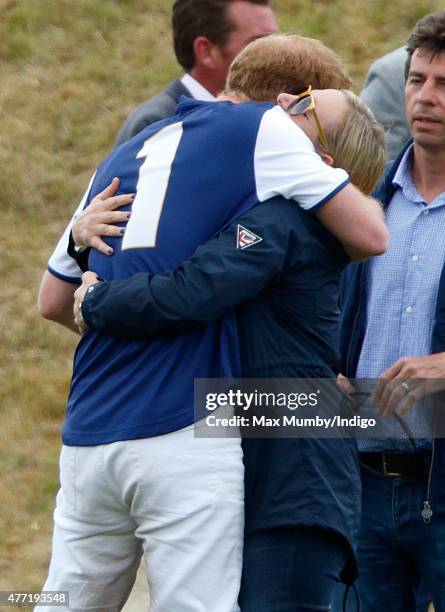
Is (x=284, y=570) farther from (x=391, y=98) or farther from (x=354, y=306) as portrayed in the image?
(x=391, y=98)

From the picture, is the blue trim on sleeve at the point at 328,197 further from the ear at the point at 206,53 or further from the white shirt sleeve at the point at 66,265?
the ear at the point at 206,53

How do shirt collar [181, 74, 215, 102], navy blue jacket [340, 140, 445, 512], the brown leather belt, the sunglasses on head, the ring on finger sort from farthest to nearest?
shirt collar [181, 74, 215, 102]
navy blue jacket [340, 140, 445, 512]
the brown leather belt
the ring on finger
the sunglasses on head

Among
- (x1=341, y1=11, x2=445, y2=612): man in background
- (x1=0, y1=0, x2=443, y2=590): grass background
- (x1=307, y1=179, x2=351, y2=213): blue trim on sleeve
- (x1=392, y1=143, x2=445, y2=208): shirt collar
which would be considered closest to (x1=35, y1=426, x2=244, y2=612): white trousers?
(x1=307, y1=179, x2=351, y2=213): blue trim on sleeve

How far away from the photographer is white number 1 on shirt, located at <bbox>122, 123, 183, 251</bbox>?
2896 millimetres

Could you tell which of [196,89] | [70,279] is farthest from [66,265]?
[196,89]

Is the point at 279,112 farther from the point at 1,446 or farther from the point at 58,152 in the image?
the point at 58,152

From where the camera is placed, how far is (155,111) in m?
4.59

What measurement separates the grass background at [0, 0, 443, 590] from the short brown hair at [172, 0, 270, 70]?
2.29 m

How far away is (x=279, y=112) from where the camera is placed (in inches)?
115

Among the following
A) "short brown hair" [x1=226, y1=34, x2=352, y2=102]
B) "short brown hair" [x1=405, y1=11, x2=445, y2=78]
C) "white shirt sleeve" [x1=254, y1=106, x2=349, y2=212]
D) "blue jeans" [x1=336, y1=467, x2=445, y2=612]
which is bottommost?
"blue jeans" [x1=336, y1=467, x2=445, y2=612]

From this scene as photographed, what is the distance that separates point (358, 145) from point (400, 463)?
0.96 meters

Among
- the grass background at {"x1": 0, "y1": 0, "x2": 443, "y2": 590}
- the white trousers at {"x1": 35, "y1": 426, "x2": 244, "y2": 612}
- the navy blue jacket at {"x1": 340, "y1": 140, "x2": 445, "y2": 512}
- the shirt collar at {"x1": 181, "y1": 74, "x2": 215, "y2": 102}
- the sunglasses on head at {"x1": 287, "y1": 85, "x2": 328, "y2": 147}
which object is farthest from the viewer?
the grass background at {"x1": 0, "y1": 0, "x2": 443, "y2": 590}

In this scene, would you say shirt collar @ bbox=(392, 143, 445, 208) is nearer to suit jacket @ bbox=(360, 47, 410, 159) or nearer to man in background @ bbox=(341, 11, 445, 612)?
man in background @ bbox=(341, 11, 445, 612)

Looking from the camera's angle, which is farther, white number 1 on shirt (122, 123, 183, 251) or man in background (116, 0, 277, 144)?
man in background (116, 0, 277, 144)
